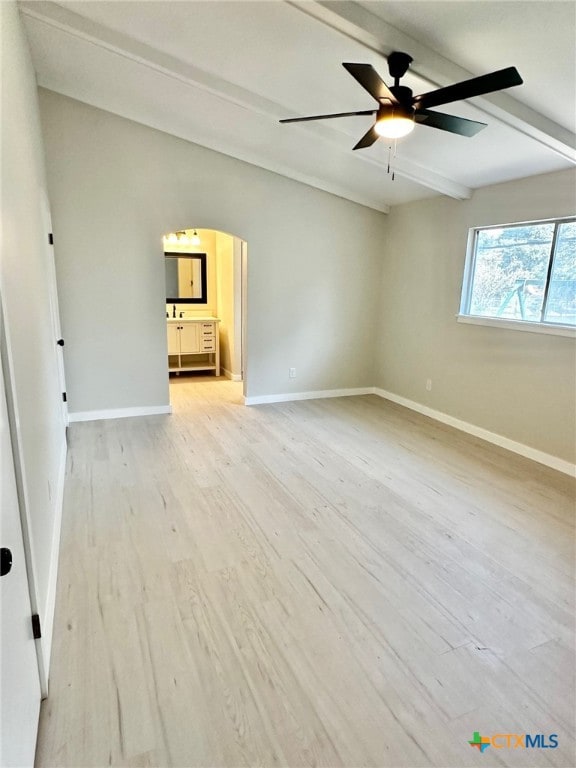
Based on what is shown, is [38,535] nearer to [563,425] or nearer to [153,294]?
[153,294]

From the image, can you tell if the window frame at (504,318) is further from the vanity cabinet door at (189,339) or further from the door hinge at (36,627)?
the door hinge at (36,627)

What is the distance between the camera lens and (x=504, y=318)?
165 inches

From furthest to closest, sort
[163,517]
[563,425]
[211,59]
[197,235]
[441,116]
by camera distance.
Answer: [197,235] → [563,425] → [211,59] → [163,517] → [441,116]

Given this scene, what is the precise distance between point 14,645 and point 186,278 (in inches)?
239

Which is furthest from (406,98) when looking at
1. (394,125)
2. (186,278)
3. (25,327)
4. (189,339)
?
(186,278)

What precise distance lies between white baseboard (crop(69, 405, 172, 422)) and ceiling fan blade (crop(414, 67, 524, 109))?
3.81 meters

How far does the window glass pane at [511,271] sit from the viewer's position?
3836 millimetres

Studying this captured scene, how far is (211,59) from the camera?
2.98m

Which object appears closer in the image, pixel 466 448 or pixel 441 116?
pixel 441 116

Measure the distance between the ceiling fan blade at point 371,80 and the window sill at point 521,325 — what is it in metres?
2.38

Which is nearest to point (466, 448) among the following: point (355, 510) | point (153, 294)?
point (355, 510)

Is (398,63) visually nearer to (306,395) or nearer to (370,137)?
(370,137)

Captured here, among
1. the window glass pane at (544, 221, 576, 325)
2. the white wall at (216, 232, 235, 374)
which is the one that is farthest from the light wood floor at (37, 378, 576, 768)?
the white wall at (216, 232, 235, 374)

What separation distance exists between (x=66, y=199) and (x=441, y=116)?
3.44 metres
